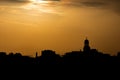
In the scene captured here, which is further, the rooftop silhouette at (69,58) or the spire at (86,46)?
the spire at (86,46)

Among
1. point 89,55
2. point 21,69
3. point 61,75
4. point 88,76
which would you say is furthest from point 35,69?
point 89,55

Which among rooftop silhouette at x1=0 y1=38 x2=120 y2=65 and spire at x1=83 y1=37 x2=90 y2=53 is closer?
rooftop silhouette at x1=0 y1=38 x2=120 y2=65

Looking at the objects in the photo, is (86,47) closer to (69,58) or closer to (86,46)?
(86,46)

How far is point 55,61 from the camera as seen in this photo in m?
123

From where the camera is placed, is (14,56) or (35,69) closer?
(35,69)

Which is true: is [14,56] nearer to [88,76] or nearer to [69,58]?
[69,58]

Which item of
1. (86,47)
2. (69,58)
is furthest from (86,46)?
(69,58)

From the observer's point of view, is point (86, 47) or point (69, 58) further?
point (86, 47)

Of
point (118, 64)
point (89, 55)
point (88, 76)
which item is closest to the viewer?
point (88, 76)

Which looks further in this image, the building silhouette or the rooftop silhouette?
the building silhouette

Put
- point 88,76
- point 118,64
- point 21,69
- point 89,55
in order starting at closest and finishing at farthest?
point 88,76
point 21,69
point 118,64
point 89,55

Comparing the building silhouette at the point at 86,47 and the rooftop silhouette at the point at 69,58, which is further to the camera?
the building silhouette at the point at 86,47

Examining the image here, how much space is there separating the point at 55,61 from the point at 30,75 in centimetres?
2130

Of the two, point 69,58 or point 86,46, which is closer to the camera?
point 69,58
